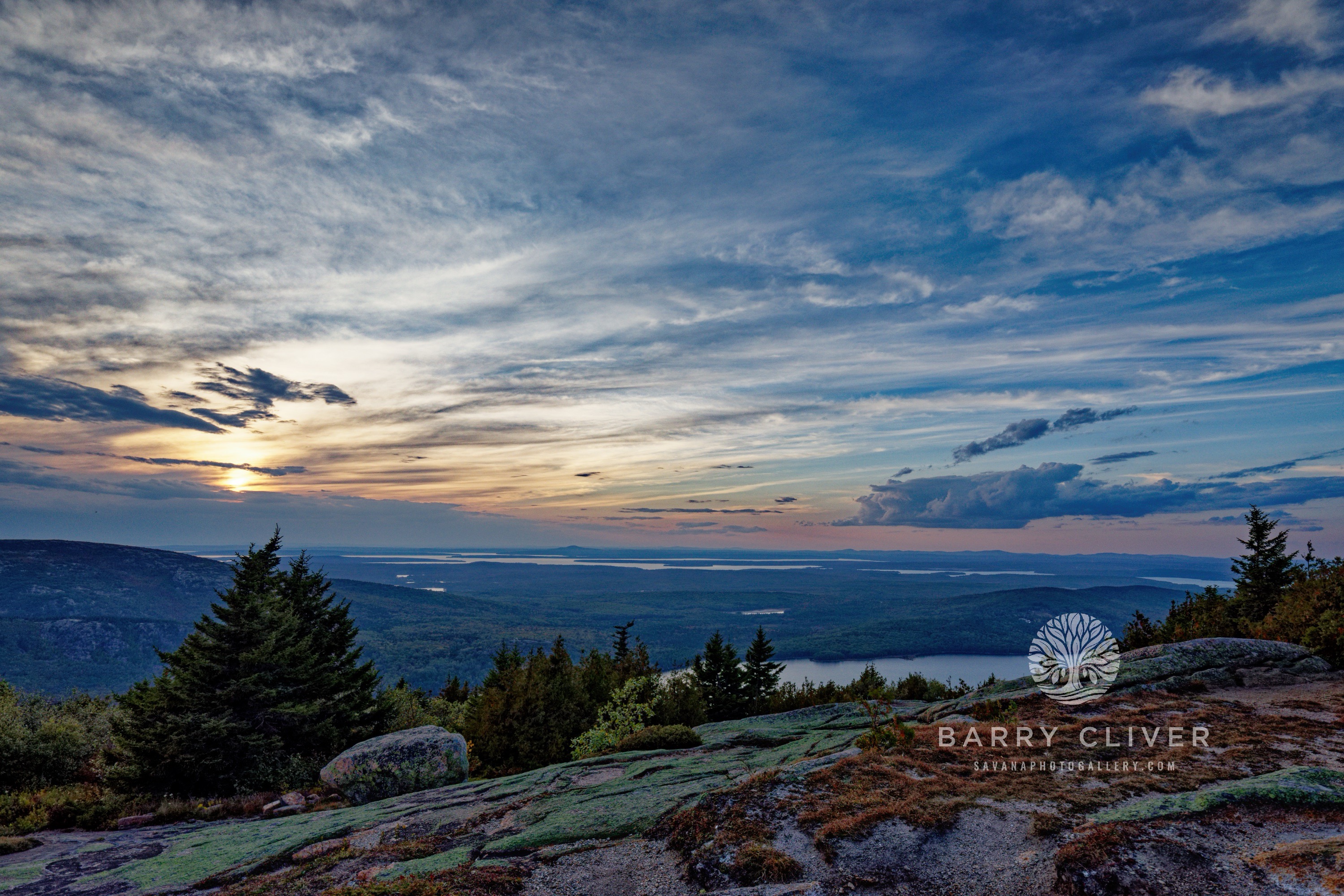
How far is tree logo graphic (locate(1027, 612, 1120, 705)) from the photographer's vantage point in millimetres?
15914

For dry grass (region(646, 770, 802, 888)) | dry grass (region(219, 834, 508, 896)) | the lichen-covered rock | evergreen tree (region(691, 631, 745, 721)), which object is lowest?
evergreen tree (region(691, 631, 745, 721))

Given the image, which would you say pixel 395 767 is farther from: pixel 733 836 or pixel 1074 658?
pixel 1074 658

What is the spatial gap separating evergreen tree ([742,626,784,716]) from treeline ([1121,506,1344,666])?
2488 centimetres

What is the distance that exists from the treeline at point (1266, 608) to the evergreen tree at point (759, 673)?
2488 centimetres

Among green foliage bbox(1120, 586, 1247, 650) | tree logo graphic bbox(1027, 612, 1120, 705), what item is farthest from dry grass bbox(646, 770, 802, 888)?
green foliage bbox(1120, 586, 1247, 650)

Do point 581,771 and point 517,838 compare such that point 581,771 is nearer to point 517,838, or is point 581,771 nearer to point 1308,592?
point 517,838

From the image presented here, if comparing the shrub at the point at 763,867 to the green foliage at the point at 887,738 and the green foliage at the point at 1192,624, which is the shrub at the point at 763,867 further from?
the green foliage at the point at 1192,624

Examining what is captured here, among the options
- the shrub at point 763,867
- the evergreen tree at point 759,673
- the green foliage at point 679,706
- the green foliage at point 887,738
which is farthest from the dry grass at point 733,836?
the evergreen tree at point 759,673

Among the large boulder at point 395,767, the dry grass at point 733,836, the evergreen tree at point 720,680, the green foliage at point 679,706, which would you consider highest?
the dry grass at point 733,836

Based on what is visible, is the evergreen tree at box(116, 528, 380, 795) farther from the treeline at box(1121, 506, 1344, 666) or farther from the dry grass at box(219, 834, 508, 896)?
the treeline at box(1121, 506, 1344, 666)

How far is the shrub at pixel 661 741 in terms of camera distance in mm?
19266

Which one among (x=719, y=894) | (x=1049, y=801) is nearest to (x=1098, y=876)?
(x=1049, y=801)

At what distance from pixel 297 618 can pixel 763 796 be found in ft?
85.5

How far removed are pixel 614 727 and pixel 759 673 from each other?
92.7 feet
